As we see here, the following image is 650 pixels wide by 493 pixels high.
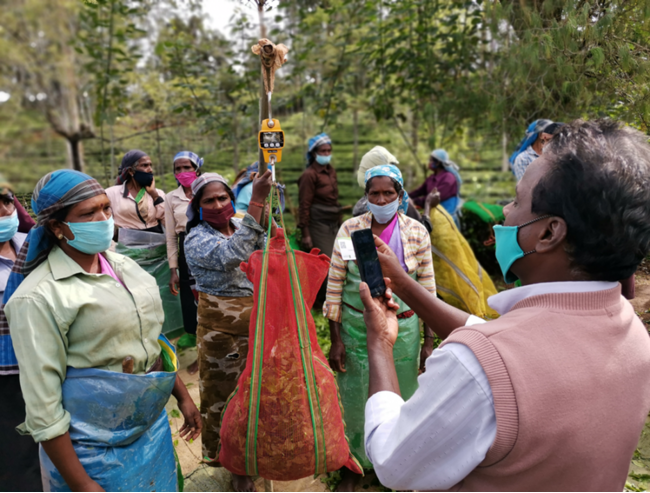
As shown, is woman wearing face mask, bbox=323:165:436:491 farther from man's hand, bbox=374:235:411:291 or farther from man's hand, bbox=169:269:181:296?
man's hand, bbox=169:269:181:296

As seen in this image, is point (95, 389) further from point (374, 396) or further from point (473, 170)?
point (473, 170)

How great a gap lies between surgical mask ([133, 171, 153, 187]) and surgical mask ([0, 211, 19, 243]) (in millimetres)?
2012

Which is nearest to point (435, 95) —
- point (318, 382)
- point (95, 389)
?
point (318, 382)

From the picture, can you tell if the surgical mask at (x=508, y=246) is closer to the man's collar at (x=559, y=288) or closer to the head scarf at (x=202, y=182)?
the man's collar at (x=559, y=288)

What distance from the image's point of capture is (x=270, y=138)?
209cm

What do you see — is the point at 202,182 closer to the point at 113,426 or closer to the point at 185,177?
the point at 113,426

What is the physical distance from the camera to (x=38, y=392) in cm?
162

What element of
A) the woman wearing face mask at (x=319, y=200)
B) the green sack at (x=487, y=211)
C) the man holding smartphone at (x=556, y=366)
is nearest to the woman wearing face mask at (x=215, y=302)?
the man holding smartphone at (x=556, y=366)

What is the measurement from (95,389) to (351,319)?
1.59 metres

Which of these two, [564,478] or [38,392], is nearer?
Result: [564,478]

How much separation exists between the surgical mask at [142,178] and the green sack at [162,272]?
67 centimetres

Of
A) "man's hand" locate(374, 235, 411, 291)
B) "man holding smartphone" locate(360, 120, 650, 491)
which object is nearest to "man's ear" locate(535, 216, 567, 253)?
"man holding smartphone" locate(360, 120, 650, 491)

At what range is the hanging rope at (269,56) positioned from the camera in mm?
1979

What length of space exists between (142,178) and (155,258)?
0.83 m
